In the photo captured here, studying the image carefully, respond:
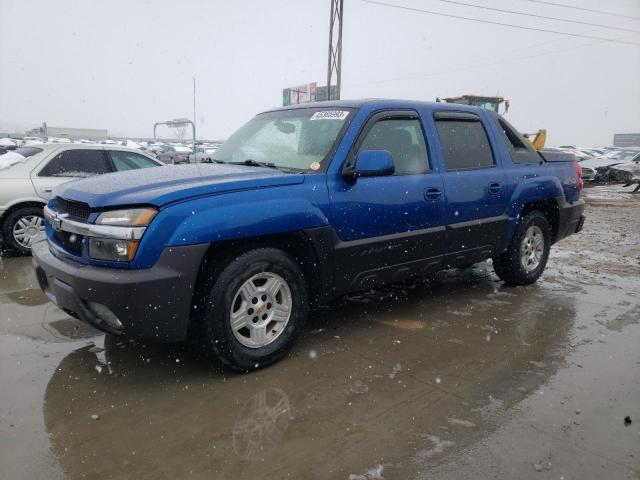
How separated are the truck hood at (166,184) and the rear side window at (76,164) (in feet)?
11.8

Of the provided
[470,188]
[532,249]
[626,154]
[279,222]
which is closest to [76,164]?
[279,222]

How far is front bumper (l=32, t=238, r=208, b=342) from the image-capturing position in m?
2.68

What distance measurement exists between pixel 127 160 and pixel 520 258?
543 cm

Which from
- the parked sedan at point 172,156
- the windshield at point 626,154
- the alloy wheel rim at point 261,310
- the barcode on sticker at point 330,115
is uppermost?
Result: the barcode on sticker at point 330,115

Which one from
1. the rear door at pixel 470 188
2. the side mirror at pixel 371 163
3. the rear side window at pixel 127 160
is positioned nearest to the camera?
the side mirror at pixel 371 163

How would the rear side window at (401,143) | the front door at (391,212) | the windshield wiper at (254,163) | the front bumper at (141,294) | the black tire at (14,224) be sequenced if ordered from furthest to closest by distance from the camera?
the black tire at (14,224)
the rear side window at (401,143)
the windshield wiper at (254,163)
the front door at (391,212)
the front bumper at (141,294)

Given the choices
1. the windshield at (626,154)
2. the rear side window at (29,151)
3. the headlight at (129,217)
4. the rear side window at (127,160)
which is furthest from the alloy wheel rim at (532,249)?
the windshield at (626,154)

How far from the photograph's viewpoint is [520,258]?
5.11 m

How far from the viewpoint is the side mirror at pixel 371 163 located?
339 centimetres

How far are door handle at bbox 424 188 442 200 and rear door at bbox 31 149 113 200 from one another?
4.84m

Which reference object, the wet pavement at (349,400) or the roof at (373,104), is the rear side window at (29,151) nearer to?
the wet pavement at (349,400)

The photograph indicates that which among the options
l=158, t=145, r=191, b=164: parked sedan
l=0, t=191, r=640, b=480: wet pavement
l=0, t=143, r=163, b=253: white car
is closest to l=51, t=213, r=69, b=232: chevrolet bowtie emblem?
l=0, t=191, r=640, b=480: wet pavement

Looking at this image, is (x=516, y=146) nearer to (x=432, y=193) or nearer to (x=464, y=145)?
(x=464, y=145)

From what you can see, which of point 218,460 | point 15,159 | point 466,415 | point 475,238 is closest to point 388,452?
point 466,415
